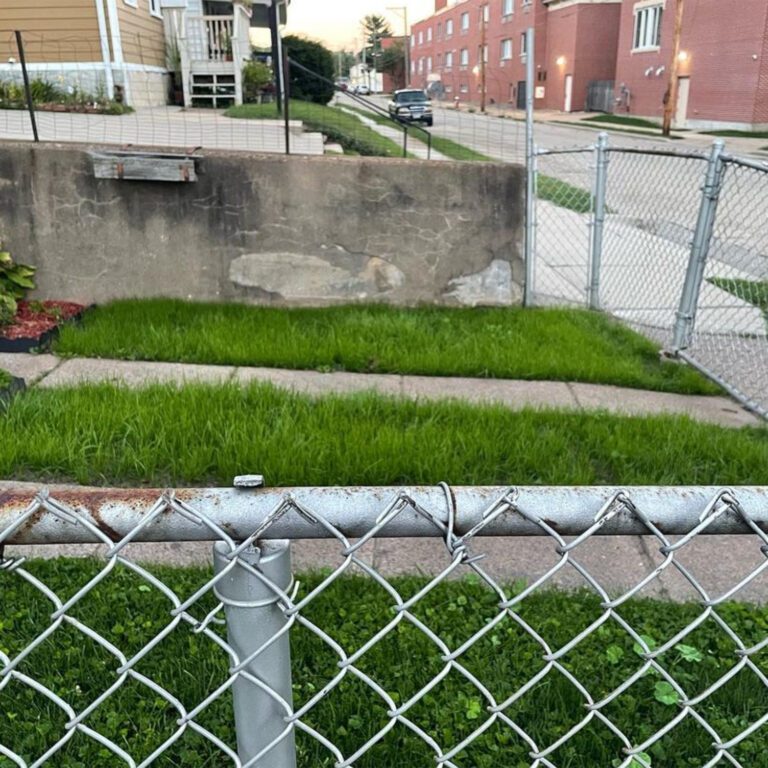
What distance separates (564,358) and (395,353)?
119 cm

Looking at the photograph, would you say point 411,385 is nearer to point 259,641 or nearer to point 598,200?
point 598,200

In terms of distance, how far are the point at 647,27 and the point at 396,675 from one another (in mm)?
40353

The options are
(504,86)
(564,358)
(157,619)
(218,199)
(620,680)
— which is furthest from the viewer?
(504,86)

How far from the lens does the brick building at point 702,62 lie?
90.3 feet

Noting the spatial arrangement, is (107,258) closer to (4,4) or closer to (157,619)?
(157,619)

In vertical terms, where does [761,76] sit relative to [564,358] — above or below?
above

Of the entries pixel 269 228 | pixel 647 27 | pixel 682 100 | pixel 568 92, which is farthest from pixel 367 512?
pixel 568 92

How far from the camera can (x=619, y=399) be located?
4.93m

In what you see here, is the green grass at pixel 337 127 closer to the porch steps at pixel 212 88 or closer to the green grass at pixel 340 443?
the porch steps at pixel 212 88

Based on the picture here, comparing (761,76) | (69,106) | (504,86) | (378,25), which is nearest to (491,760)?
(69,106)

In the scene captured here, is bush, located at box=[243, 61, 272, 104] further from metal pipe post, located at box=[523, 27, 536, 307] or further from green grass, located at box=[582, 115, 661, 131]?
green grass, located at box=[582, 115, 661, 131]

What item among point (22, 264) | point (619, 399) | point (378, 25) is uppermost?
point (378, 25)

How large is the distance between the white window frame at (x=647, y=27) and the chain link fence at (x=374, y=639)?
37.9m

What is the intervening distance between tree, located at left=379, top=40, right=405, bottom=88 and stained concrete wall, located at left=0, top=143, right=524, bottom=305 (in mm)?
58967
